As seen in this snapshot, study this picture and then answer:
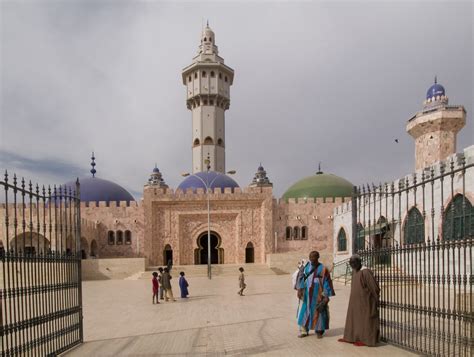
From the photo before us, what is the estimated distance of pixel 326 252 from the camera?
25.1 m

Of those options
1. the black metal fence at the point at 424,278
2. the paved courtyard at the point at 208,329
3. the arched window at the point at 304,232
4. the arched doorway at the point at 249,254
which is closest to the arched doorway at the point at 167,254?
the arched doorway at the point at 249,254

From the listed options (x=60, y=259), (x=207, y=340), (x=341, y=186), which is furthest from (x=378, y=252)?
(x=341, y=186)

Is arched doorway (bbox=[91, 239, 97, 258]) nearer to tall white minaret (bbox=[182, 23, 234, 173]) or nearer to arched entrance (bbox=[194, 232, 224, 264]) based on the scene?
arched entrance (bbox=[194, 232, 224, 264])

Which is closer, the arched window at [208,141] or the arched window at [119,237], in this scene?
the arched window at [119,237]

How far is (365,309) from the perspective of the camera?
565 centimetres

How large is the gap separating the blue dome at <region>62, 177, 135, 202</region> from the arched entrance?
10.6 meters

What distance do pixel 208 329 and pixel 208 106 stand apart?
98.0 ft

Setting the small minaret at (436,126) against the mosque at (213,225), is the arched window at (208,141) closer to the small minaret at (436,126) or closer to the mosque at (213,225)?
the mosque at (213,225)

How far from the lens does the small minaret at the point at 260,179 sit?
28.1m

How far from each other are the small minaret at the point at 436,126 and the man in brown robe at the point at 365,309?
18.0 meters

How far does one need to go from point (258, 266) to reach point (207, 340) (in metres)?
17.9

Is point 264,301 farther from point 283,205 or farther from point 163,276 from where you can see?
point 283,205

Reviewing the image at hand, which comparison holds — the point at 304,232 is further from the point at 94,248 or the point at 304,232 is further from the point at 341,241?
the point at 94,248

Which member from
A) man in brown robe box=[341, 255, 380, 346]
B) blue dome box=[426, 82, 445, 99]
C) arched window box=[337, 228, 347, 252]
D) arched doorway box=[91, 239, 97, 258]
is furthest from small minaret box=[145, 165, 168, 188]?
man in brown robe box=[341, 255, 380, 346]
